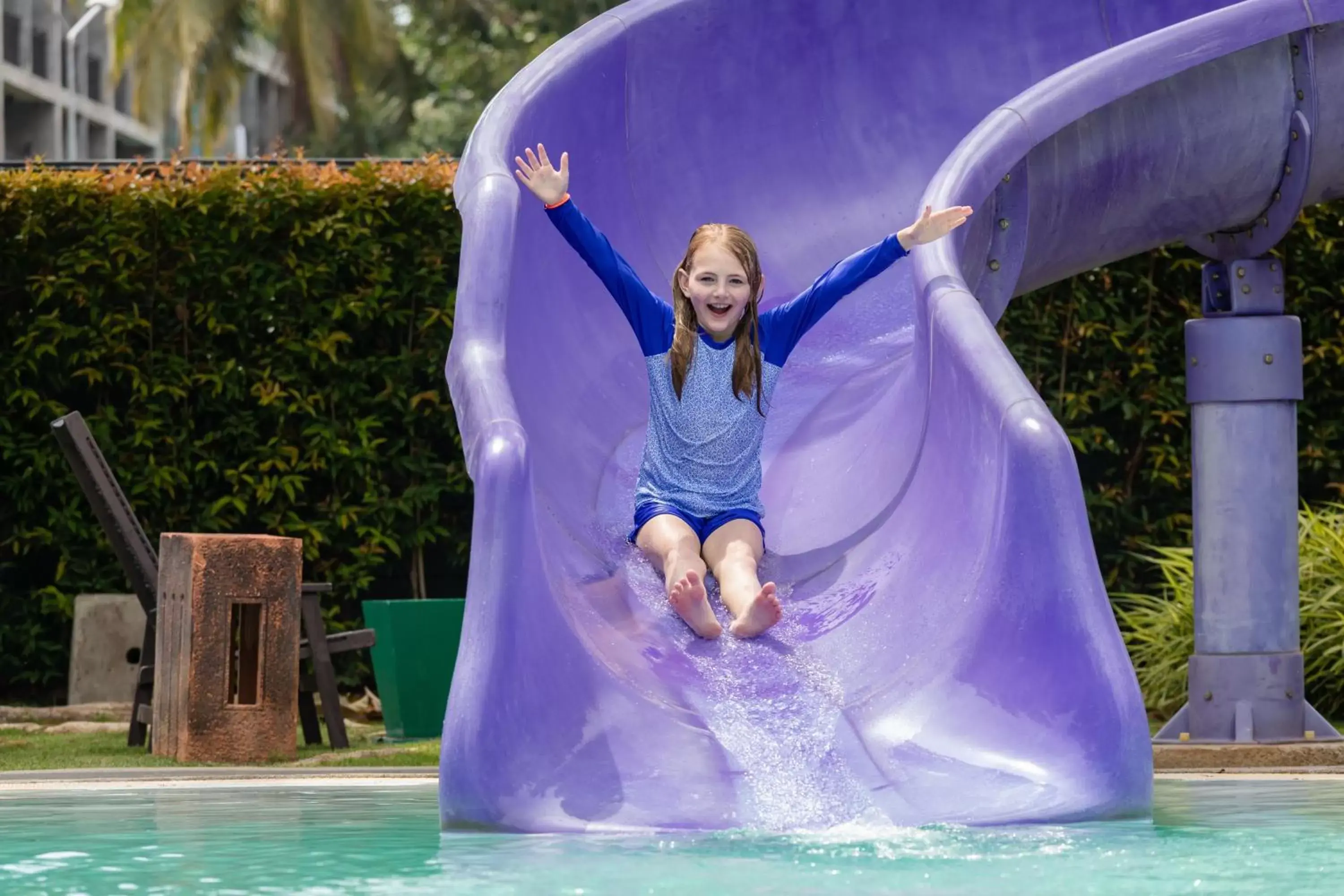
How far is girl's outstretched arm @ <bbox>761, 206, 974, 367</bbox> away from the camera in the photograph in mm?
4922

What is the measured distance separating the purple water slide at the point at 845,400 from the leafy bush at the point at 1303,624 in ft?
5.92

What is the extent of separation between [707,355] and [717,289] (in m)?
0.19

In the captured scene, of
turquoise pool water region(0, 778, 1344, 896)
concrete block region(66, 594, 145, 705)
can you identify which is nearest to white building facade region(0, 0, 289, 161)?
concrete block region(66, 594, 145, 705)

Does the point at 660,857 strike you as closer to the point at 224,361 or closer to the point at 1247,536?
the point at 1247,536

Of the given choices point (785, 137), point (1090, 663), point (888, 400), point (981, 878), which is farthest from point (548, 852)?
point (785, 137)

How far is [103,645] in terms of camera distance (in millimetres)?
8031

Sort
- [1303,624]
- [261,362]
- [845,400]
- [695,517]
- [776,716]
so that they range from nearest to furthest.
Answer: [776,716] < [695,517] < [845,400] < [1303,624] < [261,362]

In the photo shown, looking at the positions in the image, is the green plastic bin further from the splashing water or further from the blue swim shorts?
the splashing water

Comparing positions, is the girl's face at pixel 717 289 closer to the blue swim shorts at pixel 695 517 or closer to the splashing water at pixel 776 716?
the blue swim shorts at pixel 695 517

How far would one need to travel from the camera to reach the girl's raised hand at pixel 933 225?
491cm

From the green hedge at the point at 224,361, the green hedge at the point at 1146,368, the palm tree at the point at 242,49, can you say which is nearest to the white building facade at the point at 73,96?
the palm tree at the point at 242,49

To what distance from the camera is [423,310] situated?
8.34 metres

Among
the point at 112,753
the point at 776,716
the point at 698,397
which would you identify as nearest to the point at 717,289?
the point at 698,397

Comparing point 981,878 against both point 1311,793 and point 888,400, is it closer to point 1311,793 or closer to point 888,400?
point 1311,793
